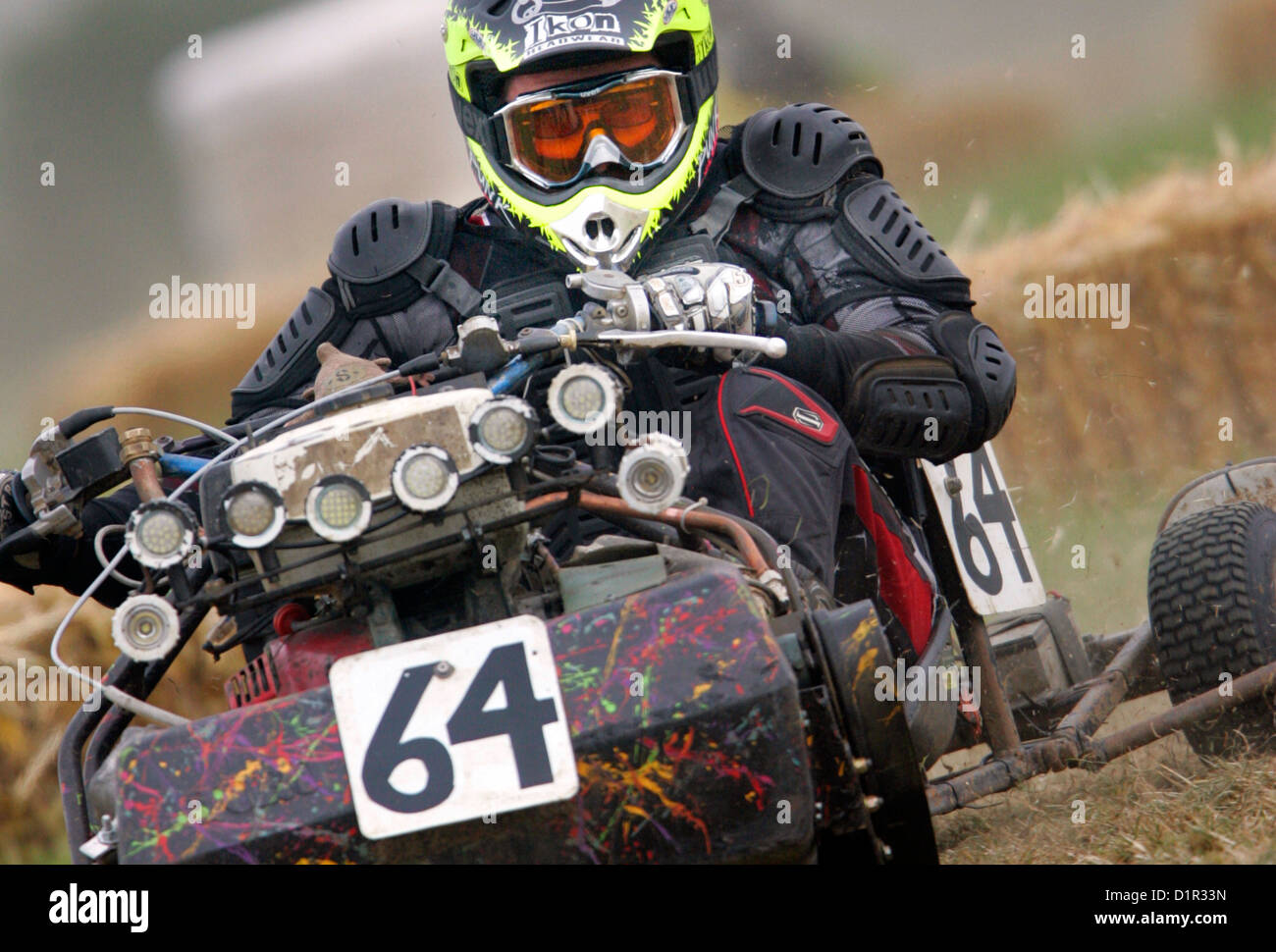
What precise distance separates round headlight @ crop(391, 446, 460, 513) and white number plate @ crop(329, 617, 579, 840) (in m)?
0.21

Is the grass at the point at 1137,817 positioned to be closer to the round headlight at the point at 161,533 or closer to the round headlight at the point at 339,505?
the round headlight at the point at 339,505

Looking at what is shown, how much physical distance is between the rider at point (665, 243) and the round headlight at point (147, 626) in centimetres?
98

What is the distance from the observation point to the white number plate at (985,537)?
450 centimetres

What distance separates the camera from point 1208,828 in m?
3.84

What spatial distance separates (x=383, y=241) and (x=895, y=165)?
25.4 ft

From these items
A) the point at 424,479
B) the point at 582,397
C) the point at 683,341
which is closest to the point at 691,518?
the point at 683,341

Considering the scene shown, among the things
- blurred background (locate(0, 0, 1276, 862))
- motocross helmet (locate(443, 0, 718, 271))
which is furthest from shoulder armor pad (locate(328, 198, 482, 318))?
blurred background (locate(0, 0, 1276, 862))

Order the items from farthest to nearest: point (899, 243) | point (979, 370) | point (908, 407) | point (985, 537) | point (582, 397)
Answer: point (985, 537)
point (899, 243)
point (979, 370)
point (908, 407)
point (582, 397)

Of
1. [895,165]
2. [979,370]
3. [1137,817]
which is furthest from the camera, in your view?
[895,165]

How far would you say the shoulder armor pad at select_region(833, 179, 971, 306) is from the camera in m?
4.20

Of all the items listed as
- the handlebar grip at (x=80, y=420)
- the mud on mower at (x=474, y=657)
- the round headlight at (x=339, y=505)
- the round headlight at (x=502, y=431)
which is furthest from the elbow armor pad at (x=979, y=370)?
the handlebar grip at (x=80, y=420)

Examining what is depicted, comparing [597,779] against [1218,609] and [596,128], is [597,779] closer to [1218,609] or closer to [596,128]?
[596,128]

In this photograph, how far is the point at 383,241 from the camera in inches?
170

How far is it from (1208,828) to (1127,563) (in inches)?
221
